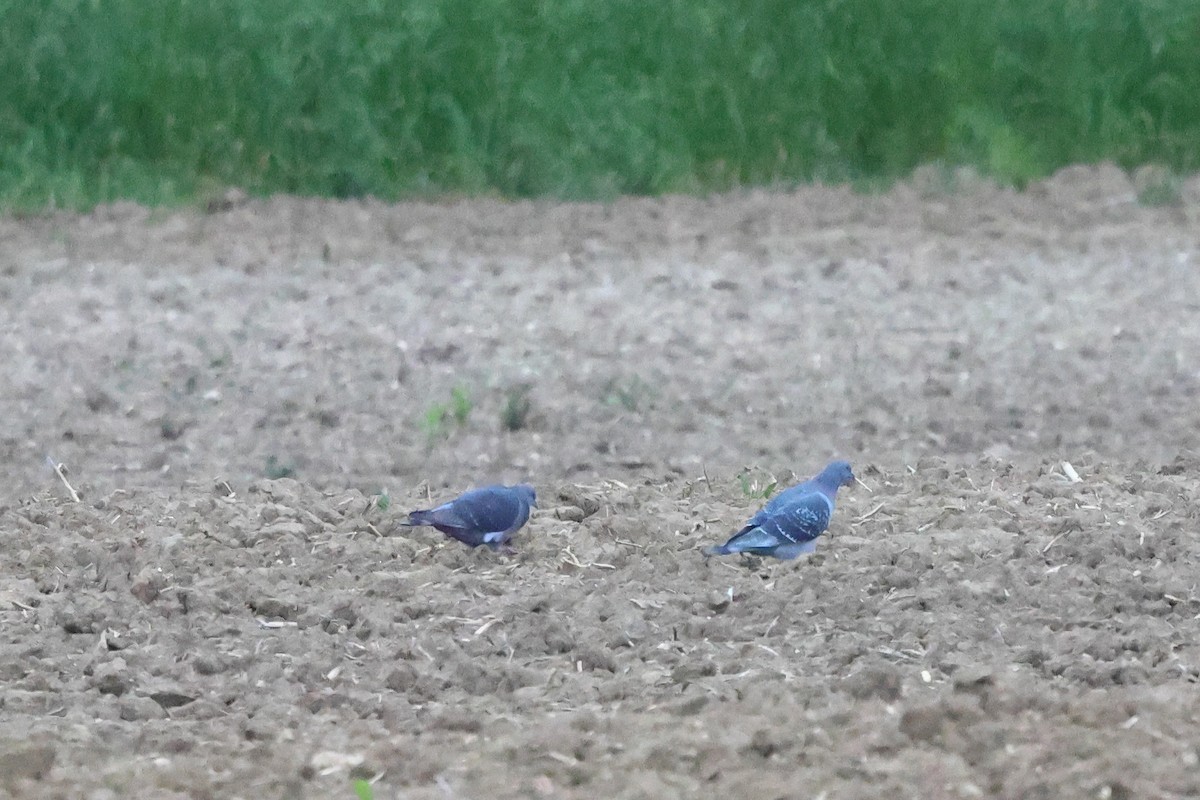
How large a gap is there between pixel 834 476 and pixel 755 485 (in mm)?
756

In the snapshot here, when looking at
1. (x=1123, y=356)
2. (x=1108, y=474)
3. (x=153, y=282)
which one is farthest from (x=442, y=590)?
(x=153, y=282)

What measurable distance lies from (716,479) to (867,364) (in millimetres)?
1622

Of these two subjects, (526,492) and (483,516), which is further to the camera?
(526,492)

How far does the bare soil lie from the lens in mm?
3605

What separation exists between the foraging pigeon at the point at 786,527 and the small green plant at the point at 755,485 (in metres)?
0.71

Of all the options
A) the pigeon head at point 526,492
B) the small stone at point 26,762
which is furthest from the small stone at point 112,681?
the pigeon head at point 526,492

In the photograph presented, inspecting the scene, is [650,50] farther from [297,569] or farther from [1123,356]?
[297,569]

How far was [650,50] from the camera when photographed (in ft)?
39.1

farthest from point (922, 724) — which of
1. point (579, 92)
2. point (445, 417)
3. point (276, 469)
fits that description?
point (579, 92)

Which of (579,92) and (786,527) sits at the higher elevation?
(786,527)

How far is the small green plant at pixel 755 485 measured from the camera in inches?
225

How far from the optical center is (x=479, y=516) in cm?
492

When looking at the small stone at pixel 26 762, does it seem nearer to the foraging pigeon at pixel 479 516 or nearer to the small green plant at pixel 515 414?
the foraging pigeon at pixel 479 516

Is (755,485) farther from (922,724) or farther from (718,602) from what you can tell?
(922,724)
